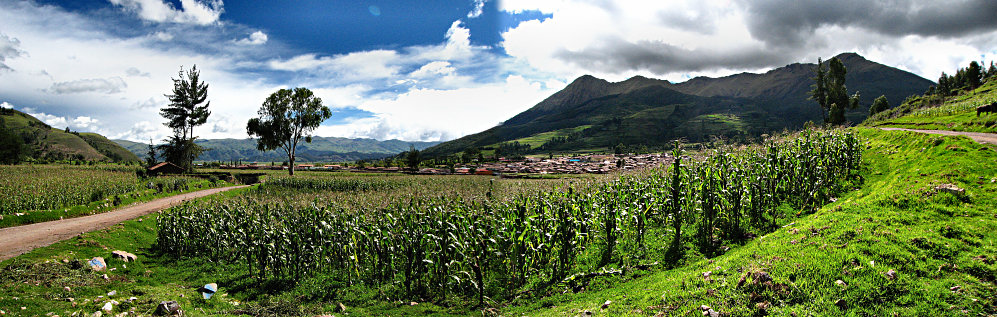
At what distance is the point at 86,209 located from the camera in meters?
23.0

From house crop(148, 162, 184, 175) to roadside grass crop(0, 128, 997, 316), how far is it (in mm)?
41479

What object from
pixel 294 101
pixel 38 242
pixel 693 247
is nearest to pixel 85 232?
pixel 38 242

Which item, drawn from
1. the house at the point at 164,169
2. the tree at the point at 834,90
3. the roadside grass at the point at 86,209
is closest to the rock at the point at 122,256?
the roadside grass at the point at 86,209

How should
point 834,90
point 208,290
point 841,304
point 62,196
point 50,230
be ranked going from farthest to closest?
point 834,90 → point 62,196 → point 50,230 → point 208,290 → point 841,304

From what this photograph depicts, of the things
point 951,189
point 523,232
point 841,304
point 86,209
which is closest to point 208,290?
point 523,232

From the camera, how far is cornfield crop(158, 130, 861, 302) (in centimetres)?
1095

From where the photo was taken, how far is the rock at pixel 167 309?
8391 mm

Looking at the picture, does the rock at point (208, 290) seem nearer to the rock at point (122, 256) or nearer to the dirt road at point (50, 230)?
the rock at point (122, 256)

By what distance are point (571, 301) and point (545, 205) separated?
14.9ft

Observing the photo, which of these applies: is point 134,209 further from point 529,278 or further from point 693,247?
point 693,247

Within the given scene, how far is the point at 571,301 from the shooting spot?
9.41 metres

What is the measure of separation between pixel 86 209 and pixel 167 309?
77.5 ft

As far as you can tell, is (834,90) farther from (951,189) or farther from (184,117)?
(184,117)

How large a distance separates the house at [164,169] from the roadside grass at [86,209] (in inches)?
713
